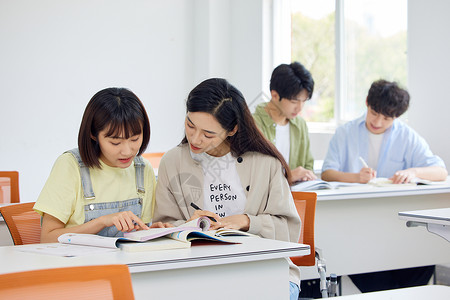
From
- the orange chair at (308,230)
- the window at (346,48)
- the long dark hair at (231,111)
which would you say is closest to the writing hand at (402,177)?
the orange chair at (308,230)

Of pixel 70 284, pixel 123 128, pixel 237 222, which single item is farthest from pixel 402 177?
pixel 70 284

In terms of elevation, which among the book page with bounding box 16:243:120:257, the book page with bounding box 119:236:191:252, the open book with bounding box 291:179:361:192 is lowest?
the open book with bounding box 291:179:361:192

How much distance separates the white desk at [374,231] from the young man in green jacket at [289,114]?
0.48 metres

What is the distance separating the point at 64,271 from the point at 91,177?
1011 mm

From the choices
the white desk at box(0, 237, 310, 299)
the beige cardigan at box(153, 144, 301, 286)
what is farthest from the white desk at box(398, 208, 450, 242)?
the white desk at box(0, 237, 310, 299)

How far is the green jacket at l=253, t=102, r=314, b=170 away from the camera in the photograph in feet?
11.3

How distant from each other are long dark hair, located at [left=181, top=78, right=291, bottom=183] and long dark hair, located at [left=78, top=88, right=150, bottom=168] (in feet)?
0.73

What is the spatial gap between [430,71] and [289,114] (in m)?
1.18

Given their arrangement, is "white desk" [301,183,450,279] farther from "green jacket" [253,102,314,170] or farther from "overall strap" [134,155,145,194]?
"overall strap" [134,155,145,194]

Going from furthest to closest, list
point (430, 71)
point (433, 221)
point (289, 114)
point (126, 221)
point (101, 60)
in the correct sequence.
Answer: point (101, 60) < point (430, 71) < point (289, 114) < point (433, 221) < point (126, 221)

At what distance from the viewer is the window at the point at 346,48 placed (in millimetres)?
4742

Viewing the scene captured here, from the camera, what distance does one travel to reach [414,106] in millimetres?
4039

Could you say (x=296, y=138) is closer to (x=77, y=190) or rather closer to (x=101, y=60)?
(x=77, y=190)

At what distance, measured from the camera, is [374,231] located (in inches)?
114
